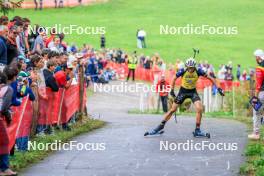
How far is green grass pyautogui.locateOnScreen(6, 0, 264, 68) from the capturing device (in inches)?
2530

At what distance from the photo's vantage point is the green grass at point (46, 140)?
14.1m

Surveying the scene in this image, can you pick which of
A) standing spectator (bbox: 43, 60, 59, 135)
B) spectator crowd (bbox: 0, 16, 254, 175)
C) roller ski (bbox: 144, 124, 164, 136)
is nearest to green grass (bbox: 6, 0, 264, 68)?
spectator crowd (bbox: 0, 16, 254, 175)

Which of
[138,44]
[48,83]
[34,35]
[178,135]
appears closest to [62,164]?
[48,83]

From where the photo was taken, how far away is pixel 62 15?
77938 millimetres

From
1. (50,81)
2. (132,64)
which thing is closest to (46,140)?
(50,81)

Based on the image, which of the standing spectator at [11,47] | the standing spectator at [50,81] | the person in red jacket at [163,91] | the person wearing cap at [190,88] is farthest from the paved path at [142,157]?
the person in red jacket at [163,91]

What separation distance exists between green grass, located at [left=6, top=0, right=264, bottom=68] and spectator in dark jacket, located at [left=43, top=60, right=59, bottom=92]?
41.6 metres

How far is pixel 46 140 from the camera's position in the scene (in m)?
17.0

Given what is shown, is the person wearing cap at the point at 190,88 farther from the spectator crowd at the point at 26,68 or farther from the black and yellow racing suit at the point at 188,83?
the spectator crowd at the point at 26,68

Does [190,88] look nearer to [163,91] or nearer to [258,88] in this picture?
[258,88]

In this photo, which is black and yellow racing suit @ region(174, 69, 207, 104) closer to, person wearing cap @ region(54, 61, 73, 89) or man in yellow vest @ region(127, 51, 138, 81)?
person wearing cap @ region(54, 61, 73, 89)

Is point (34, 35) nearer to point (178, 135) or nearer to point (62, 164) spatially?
point (178, 135)

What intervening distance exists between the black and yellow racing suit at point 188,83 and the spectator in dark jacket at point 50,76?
3.05 m

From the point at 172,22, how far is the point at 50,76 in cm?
5729
